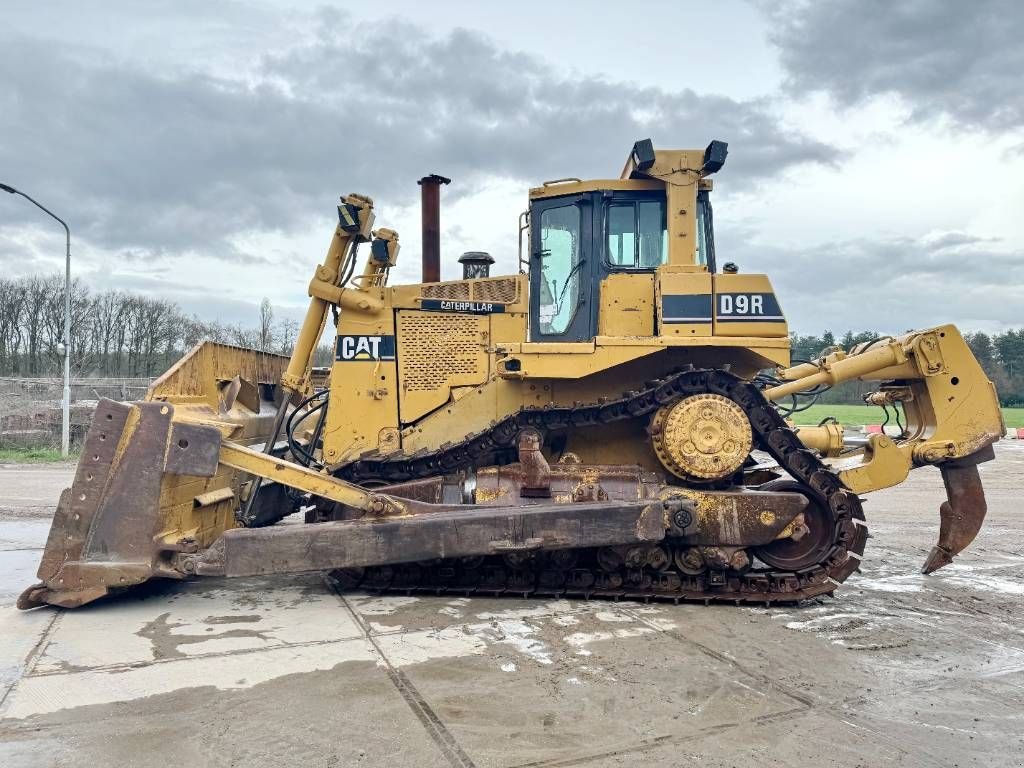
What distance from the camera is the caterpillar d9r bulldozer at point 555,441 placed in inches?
209

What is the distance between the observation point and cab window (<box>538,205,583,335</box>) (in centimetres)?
625

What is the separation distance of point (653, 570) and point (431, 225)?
394cm

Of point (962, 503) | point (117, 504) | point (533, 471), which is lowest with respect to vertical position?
point (962, 503)

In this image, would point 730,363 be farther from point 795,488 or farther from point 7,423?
point 7,423

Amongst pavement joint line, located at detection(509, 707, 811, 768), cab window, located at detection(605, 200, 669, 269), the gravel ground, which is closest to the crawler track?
the gravel ground

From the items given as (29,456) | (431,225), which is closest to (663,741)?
(431,225)

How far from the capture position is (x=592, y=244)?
625 centimetres

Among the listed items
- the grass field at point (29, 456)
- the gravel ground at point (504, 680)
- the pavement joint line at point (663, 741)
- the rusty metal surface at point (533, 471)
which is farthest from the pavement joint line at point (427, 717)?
the grass field at point (29, 456)

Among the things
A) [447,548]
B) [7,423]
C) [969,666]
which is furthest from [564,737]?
[7,423]

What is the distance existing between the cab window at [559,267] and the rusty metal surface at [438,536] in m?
1.68

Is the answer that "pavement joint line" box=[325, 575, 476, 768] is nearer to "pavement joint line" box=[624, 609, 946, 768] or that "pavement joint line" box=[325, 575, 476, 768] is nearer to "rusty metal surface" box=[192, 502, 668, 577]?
"rusty metal surface" box=[192, 502, 668, 577]

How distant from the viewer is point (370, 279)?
663 cm

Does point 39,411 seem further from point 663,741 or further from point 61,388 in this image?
point 663,741

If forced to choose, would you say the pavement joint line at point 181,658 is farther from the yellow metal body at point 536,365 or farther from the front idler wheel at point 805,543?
the front idler wheel at point 805,543
